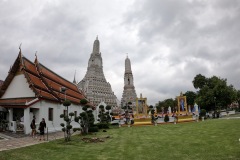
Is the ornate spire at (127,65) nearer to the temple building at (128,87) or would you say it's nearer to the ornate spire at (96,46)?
the temple building at (128,87)

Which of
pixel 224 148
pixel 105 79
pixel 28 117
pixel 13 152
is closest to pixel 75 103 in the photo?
pixel 28 117

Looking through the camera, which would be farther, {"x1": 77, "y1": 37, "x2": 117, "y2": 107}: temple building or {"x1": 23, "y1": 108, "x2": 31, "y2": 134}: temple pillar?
{"x1": 77, "y1": 37, "x2": 117, "y2": 107}: temple building

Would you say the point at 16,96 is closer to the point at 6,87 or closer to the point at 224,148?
the point at 6,87

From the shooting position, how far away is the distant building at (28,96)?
2202 cm

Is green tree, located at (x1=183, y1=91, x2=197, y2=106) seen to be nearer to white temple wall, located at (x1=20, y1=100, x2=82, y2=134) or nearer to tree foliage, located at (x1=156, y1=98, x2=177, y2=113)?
tree foliage, located at (x1=156, y1=98, x2=177, y2=113)

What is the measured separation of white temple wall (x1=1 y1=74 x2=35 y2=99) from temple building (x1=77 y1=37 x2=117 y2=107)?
52.1 metres

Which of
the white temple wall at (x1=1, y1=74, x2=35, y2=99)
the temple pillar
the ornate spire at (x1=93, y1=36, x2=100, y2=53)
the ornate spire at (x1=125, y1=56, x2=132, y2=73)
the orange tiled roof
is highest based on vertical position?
the ornate spire at (x1=93, y1=36, x2=100, y2=53)

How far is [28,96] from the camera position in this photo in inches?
914

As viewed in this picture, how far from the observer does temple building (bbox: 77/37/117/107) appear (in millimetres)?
78625

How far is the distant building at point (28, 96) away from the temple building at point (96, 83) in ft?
167

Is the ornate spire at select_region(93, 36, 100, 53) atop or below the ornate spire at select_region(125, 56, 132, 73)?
atop

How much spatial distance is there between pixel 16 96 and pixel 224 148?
19.7 metres

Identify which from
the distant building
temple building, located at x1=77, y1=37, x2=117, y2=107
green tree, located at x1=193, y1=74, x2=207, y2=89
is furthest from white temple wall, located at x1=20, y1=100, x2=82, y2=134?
temple building, located at x1=77, y1=37, x2=117, y2=107

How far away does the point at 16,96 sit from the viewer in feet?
79.1
